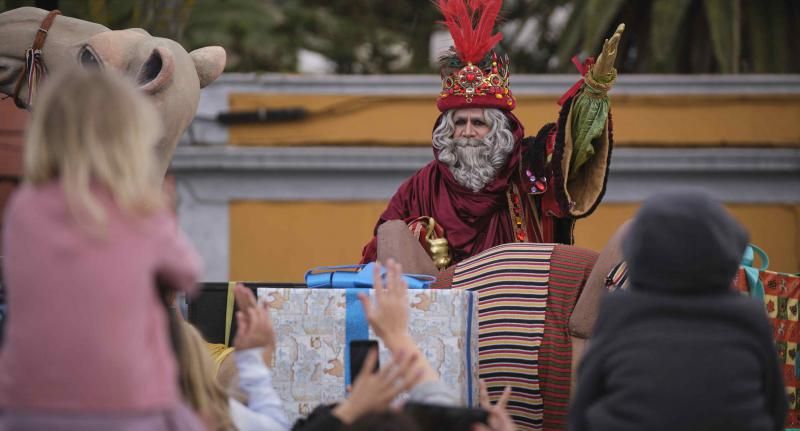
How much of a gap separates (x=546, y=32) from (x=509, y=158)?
8668 millimetres

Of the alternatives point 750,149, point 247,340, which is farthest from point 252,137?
point 247,340

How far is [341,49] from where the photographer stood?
14516mm

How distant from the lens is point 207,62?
518 cm

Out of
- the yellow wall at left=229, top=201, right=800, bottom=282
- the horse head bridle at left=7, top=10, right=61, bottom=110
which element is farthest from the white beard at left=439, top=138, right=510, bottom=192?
the yellow wall at left=229, top=201, right=800, bottom=282

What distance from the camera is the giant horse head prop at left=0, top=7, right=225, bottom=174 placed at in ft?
16.0

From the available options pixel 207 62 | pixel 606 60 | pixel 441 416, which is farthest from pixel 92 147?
pixel 606 60

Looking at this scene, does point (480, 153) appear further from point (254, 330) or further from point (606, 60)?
point (254, 330)

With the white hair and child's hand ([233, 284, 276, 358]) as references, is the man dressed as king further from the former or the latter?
child's hand ([233, 284, 276, 358])

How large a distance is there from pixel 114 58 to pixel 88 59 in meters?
0.10

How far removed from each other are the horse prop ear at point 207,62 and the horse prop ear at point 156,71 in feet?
0.86

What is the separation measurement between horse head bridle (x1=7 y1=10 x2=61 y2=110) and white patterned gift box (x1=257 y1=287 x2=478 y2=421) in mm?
1372

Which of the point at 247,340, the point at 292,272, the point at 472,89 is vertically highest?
the point at 472,89

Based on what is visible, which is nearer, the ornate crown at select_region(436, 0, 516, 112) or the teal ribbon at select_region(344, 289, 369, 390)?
the teal ribbon at select_region(344, 289, 369, 390)

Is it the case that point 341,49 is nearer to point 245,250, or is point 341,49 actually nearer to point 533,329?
point 245,250
